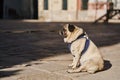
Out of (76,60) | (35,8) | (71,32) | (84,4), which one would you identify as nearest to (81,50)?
(76,60)

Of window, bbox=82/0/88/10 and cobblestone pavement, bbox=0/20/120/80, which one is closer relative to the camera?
cobblestone pavement, bbox=0/20/120/80

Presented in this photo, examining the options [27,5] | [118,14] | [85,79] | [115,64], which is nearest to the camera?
[85,79]

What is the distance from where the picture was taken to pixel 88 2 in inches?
1289

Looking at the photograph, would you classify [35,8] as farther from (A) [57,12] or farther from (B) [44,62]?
(B) [44,62]

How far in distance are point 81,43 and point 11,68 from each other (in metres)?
1.74

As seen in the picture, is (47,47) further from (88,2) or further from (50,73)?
(88,2)

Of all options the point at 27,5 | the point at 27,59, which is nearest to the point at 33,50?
the point at 27,59

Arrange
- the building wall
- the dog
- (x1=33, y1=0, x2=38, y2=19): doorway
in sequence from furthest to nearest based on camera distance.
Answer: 1. (x1=33, y1=0, x2=38, y2=19): doorway
2. the building wall
3. the dog

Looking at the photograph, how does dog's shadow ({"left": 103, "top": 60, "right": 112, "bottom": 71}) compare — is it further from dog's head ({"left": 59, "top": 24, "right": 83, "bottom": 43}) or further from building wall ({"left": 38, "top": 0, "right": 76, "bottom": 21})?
building wall ({"left": 38, "top": 0, "right": 76, "bottom": 21})

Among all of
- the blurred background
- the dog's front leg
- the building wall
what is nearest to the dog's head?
the dog's front leg

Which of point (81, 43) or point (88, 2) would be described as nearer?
point (81, 43)

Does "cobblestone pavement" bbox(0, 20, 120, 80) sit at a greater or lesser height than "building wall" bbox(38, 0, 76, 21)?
greater

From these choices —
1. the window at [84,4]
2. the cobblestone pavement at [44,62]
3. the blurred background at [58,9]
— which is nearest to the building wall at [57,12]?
the blurred background at [58,9]

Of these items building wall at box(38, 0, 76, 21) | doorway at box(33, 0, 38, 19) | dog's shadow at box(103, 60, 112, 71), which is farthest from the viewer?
doorway at box(33, 0, 38, 19)
